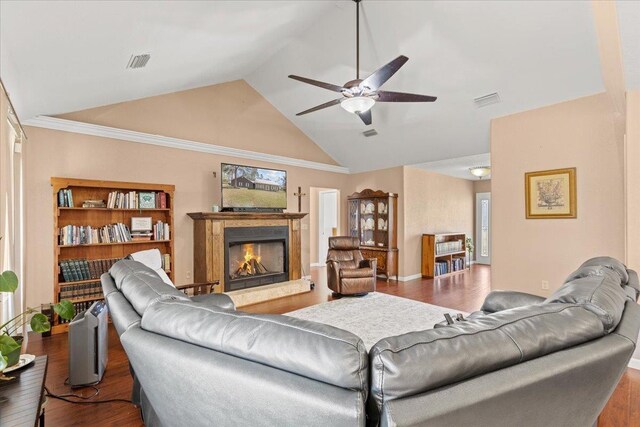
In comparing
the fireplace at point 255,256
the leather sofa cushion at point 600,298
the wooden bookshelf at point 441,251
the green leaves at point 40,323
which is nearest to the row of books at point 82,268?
the fireplace at point 255,256

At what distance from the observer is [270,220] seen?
559 cm

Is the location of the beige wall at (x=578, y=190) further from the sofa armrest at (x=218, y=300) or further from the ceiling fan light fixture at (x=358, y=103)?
the sofa armrest at (x=218, y=300)

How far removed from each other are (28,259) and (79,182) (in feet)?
3.53

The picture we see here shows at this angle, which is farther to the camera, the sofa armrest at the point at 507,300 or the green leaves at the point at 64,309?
the sofa armrest at the point at 507,300

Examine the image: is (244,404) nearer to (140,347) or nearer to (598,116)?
(140,347)

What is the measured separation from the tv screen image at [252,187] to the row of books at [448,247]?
3.63m

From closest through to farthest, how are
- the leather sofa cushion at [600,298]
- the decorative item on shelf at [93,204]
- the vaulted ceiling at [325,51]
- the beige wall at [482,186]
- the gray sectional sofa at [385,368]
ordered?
1. the gray sectional sofa at [385,368]
2. the leather sofa cushion at [600,298]
3. the vaulted ceiling at [325,51]
4. the decorative item on shelf at [93,204]
5. the beige wall at [482,186]

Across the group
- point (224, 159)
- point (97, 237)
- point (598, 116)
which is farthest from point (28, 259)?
point (598, 116)

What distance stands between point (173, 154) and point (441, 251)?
226 inches

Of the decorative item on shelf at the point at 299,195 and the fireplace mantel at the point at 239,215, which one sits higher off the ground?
the decorative item on shelf at the point at 299,195

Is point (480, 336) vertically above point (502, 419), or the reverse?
point (480, 336)

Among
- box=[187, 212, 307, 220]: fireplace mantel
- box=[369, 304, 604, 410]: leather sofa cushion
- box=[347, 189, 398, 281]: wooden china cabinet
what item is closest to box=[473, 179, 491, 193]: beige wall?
box=[347, 189, 398, 281]: wooden china cabinet

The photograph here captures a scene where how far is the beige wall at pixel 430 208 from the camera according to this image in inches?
266

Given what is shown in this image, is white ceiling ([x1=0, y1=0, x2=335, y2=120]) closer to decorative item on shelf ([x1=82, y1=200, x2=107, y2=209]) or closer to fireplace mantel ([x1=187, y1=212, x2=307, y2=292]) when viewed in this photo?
decorative item on shelf ([x1=82, y1=200, x2=107, y2=209])
